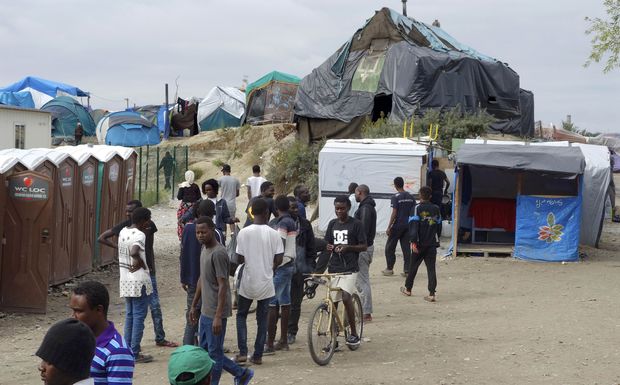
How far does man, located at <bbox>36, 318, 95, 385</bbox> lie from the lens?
132 inches

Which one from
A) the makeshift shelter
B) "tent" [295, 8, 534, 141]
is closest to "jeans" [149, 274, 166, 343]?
the makeshift shelter

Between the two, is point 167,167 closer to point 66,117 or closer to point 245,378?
point 66,117

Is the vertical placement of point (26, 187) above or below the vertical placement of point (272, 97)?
below

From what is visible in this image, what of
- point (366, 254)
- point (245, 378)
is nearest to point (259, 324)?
point (245, 378)

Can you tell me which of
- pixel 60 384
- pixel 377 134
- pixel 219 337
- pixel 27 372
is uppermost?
pixel 377 134

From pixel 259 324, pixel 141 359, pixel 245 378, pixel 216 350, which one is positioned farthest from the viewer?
pixel 141 359

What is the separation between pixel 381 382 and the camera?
26.9 ft

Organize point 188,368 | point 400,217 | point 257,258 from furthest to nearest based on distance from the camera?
1. point 400,217
2. point 257,258
3. point 188,368

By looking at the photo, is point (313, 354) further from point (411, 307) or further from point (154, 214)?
point (154, 214)

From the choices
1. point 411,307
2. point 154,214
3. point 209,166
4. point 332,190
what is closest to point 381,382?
point 411,307

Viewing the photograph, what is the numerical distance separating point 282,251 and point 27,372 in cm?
274

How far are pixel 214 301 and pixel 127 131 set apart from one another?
35140 millimetres

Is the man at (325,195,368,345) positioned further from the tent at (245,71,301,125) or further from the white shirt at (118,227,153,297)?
the tent at (245,71,301,125)

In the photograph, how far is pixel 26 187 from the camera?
450 inches
